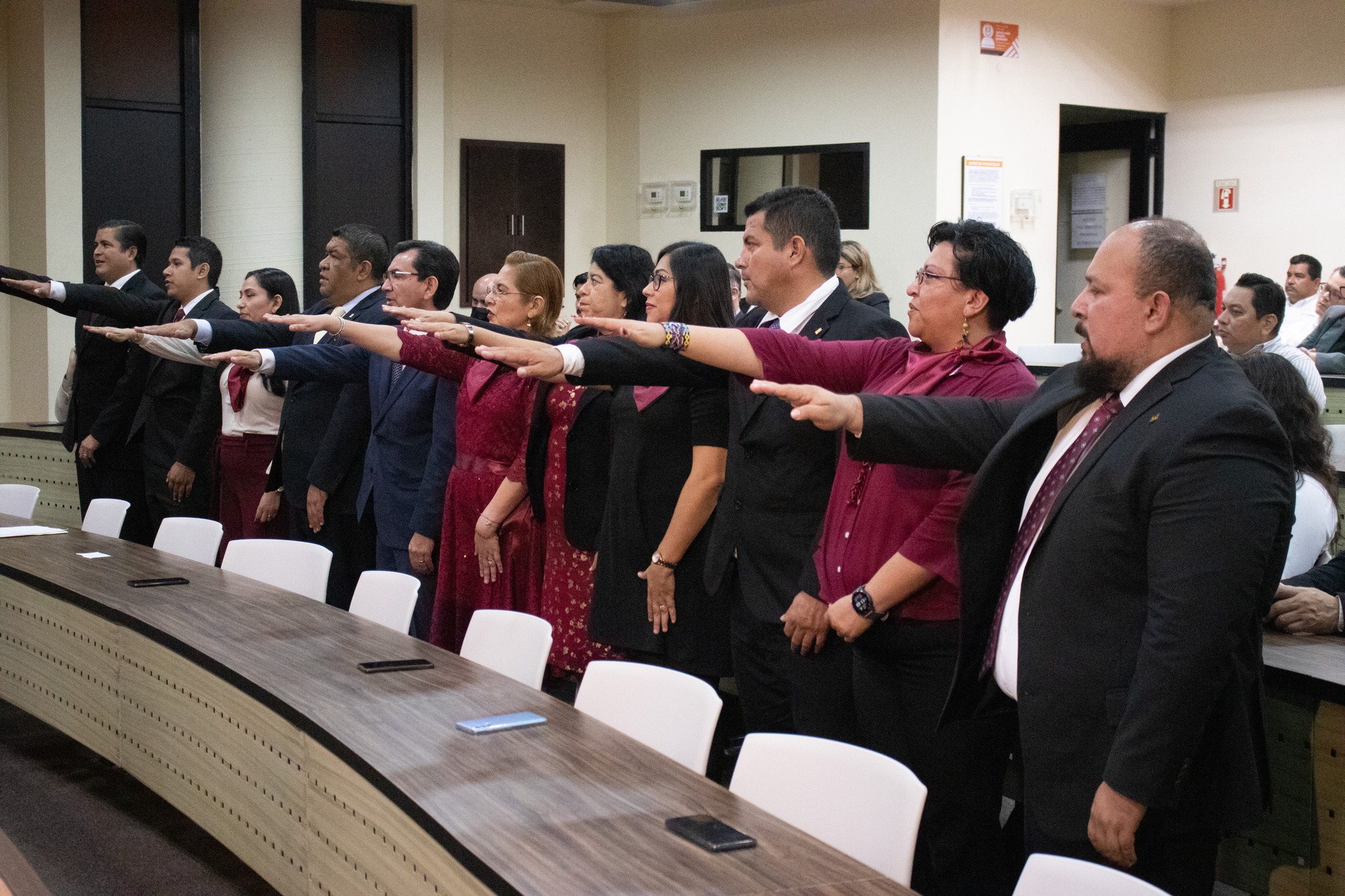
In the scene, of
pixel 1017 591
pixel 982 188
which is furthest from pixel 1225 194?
pixel 1017 591

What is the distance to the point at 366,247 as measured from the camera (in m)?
5.13

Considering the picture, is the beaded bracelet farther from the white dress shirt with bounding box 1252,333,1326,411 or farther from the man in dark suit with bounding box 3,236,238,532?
the man in dark suit with bounding box 3,236,238,532

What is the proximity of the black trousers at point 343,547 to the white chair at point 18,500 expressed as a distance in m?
1.29

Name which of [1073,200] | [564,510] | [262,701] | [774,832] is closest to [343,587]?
[564,510]

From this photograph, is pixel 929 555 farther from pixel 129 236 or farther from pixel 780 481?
pixel 129 236

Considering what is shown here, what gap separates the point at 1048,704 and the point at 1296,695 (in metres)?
0.69

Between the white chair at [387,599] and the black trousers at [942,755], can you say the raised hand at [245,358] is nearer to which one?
the white chair at [387,599]

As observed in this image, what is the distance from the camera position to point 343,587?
17.0 ft

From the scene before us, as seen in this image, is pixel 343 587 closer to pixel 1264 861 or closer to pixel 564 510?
pixel 564 510

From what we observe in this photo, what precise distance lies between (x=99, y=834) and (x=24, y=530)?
1.56 meters

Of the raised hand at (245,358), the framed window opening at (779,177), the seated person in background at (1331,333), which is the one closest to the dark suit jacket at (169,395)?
the raised hand at (245,358)

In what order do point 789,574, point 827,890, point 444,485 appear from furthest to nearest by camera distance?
point 444,485, point 789,574, point 827,890

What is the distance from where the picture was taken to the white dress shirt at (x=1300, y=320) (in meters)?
8.22

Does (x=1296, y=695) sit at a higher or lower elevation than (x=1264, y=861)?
higher
